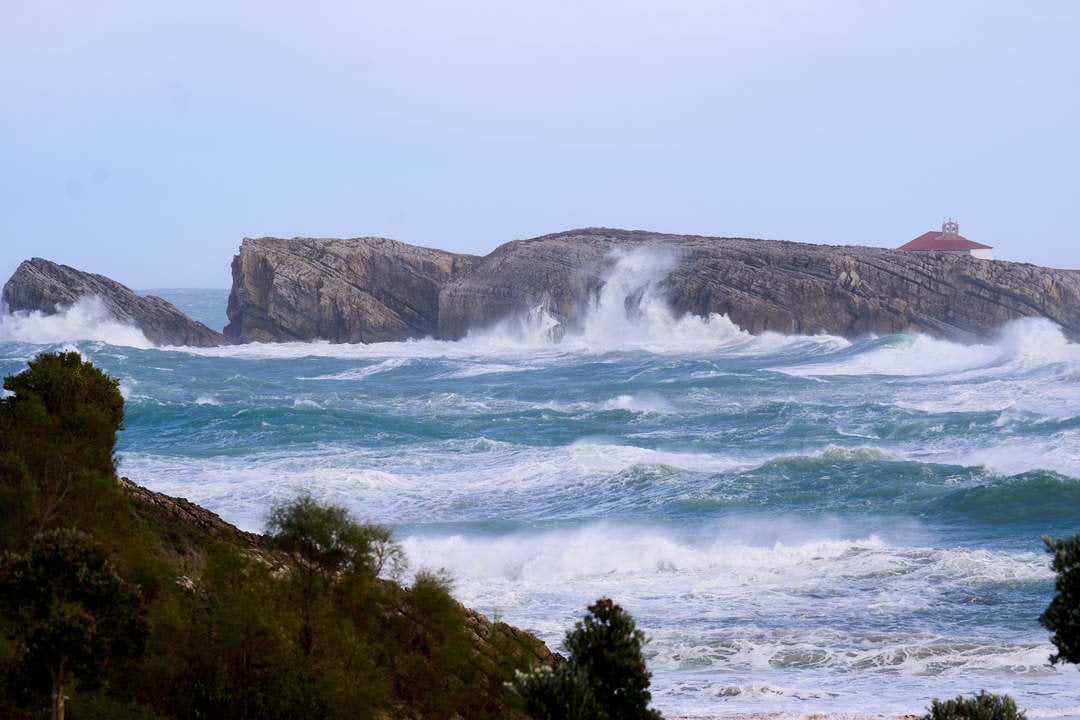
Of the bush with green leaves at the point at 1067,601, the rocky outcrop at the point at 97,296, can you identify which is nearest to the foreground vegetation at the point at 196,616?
the bush with green leaves at the point at 1067,601

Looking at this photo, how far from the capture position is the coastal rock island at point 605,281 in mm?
66688

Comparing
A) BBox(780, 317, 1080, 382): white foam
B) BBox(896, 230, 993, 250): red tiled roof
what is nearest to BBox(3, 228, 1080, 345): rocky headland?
BBox(780, 317, 1080, 382): white foam

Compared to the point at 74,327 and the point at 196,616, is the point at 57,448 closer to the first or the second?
the point at 196,616

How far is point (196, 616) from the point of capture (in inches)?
357

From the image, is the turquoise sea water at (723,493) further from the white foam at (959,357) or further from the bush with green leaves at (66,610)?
the bush with green leaves at (66,610)

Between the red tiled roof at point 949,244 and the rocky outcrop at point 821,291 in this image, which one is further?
the red tiled roof at point 949,244

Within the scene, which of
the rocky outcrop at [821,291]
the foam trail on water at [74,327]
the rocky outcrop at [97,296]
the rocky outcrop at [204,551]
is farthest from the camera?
the rocky outcrop at [97,296]

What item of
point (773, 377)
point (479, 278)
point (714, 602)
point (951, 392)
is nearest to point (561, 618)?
point (714, 602)

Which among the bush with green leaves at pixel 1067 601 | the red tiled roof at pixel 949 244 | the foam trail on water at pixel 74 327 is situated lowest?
the bush with green leaves at pixel 1067 601

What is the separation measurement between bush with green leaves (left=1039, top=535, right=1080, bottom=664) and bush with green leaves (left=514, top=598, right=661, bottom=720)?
2.42 metres

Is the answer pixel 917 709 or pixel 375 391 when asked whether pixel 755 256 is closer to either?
pixel 375 391

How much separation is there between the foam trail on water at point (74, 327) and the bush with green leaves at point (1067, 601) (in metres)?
69.2

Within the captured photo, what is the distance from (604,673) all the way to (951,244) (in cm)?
8219

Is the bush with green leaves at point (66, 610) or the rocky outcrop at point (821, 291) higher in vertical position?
the rocky outcrop at point (821, 291)
